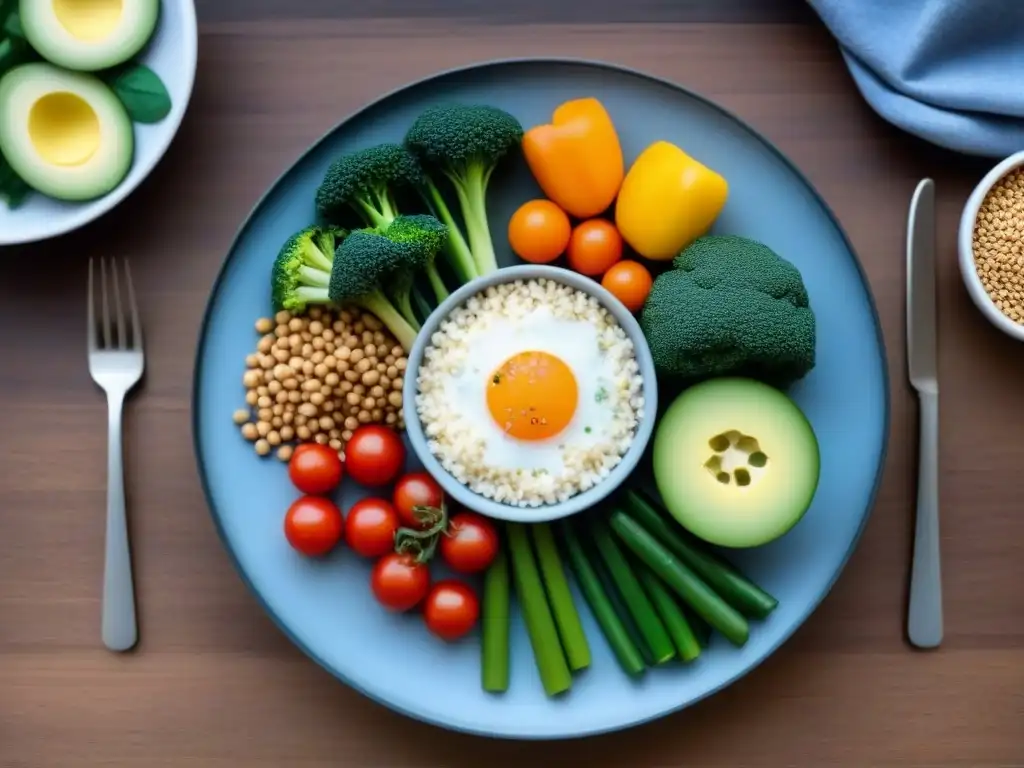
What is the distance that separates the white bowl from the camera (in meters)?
1.85

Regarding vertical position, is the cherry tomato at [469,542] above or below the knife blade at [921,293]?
below

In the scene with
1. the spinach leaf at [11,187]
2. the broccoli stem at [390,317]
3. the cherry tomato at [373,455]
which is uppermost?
the spinach leaf at [11,187]

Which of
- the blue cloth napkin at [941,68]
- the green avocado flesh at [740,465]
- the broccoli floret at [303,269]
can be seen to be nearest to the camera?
the green avocado flesh at [740,465]

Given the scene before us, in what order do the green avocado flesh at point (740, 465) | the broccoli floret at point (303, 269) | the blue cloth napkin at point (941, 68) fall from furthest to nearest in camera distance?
the blue cloth napkin at point (941, 68), the broccoli floret at point (303, 269), the green avocado flesh at point (740, 465)

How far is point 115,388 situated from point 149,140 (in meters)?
0.53

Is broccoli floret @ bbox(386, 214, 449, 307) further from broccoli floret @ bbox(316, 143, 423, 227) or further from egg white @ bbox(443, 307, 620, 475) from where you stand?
egg white @ bbox(443, 307, 620, 475)

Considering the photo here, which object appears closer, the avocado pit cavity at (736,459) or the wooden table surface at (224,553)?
the avocado pit cavity at (736,459)

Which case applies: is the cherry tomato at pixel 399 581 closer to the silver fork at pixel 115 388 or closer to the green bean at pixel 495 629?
the green bean at pixel 495 629

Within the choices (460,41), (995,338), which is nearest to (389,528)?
(460,41)

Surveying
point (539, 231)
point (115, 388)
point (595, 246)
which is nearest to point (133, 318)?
point (115, 388)

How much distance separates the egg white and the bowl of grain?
32.1 inches

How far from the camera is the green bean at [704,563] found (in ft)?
5.88

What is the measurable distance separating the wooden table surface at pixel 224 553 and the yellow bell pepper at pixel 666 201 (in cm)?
34

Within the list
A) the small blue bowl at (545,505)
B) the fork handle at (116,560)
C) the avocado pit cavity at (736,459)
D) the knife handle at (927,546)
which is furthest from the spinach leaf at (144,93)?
the knife handle at (927,546)
